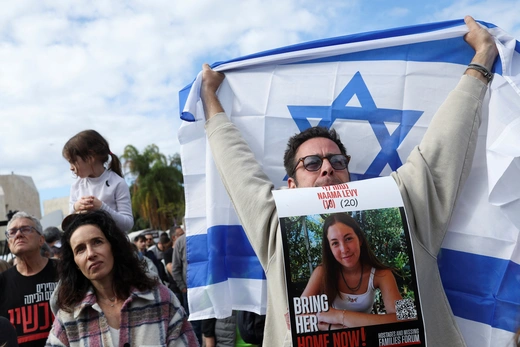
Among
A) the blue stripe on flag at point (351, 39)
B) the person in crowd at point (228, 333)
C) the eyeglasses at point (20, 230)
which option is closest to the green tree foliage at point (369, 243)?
the blue stripe on flag at point (351, 39)

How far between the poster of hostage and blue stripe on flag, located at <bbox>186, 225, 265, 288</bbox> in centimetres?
79

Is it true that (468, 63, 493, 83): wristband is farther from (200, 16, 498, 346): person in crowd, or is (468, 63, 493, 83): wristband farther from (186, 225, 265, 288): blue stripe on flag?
(186, 225, 265, 288): blue stripe on flag

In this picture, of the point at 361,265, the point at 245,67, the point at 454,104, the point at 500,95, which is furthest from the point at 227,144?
the point at 500,95

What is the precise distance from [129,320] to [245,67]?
5.13 feet

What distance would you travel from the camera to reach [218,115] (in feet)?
8.84

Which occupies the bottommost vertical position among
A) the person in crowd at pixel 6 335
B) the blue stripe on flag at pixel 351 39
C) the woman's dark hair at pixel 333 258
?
the person in crowd at pixel 6 335

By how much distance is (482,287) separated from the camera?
2.48 meters

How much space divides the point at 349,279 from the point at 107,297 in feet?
4.96

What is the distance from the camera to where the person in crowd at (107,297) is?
278 cm

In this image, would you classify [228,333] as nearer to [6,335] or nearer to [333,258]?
[6,335]

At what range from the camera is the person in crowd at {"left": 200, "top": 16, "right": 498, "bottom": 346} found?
2.11m

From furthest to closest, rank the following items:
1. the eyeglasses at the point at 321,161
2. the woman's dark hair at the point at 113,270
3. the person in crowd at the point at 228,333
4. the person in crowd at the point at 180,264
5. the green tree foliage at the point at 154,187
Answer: the green tree foliage at the point at 154,187
the person in crowd at the point at 180,264
the person in crowd at the point at 228,333
the woman's dark hair at the point at 113,270
the eyeglasses at the point at 321,161

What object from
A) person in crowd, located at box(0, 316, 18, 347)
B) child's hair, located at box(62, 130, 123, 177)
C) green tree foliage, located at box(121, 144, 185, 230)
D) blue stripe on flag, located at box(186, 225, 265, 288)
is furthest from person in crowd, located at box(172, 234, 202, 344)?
green tree foliage, located at box(121, 144, 185, 230)

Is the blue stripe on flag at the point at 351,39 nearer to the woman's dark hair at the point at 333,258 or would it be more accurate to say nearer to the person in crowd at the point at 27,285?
the woman's dark hair at the point at 333,258
